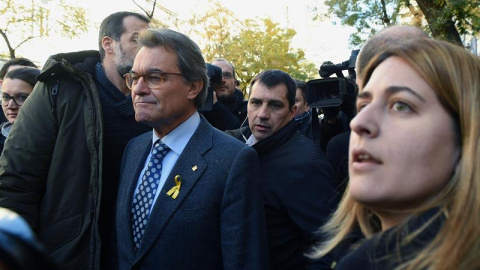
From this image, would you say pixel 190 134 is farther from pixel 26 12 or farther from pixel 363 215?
pixel 26 12

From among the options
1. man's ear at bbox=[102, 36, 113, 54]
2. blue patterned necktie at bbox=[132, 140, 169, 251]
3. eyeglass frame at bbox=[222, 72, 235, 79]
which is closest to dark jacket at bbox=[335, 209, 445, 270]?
blue patterned necktie at bbox=[132, 140, 169, 251]

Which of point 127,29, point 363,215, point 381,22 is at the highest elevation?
point 381,22

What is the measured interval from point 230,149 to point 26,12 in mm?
15698

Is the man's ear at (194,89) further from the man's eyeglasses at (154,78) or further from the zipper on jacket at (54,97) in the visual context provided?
the zipper on jacket at (54,97)

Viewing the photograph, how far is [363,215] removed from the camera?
5.22 feet

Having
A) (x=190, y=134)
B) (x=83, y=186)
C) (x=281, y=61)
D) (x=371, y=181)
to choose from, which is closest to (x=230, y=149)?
(x=190, y=134)

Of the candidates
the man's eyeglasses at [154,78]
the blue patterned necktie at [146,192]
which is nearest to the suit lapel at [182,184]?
the blue patterned necktie at [146,192]

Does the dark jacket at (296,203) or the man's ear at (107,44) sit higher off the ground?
the man's ear at (107,44)

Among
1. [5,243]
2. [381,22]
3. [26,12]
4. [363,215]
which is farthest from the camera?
[26,12]

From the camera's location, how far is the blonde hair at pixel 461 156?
1.09 metres

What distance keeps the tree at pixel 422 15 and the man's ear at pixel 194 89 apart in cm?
377

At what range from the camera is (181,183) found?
7.55 feet

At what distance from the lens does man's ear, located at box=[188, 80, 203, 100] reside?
2.61 meters

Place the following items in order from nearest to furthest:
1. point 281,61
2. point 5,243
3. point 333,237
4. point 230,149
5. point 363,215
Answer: point 5,243, point 363,215, point 333,237, point 230,149, point 281,61
